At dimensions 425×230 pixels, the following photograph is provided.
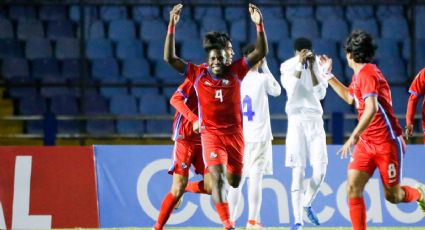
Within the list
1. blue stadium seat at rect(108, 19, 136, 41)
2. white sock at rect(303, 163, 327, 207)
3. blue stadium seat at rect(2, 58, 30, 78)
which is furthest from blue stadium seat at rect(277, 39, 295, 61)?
white sock at rect(303, 163, 327, 207)

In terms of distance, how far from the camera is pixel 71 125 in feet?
62.3

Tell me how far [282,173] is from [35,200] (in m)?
3.15

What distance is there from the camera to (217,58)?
422 inches

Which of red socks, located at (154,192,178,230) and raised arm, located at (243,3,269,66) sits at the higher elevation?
raised arm, located at (243,3,269,66)

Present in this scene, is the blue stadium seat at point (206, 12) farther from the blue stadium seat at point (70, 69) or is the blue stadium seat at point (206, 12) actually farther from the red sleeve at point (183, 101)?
the red sleeve at point (183, 101)

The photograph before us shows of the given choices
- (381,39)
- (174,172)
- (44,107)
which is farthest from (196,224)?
(381,39)

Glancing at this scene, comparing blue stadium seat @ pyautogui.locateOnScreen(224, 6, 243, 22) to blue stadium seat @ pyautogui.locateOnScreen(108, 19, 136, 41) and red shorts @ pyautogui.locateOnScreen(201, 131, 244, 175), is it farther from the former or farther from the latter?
red shorts @ pyautogui.locateOnScreen(201, 131, 244, 175)

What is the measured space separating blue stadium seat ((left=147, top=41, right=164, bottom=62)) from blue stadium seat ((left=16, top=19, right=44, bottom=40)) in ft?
6.49

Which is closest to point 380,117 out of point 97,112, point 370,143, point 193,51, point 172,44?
point 370,143

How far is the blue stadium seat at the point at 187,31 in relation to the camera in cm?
2064

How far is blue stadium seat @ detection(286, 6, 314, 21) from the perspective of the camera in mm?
21484

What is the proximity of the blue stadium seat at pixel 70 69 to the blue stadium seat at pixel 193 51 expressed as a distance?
6.12 feet

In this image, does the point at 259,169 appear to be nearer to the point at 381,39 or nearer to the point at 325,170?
the point at 325,170

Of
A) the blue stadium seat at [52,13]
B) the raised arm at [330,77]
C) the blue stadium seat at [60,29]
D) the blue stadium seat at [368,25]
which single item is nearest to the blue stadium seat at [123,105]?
the blue stadium seat at [60,29]
